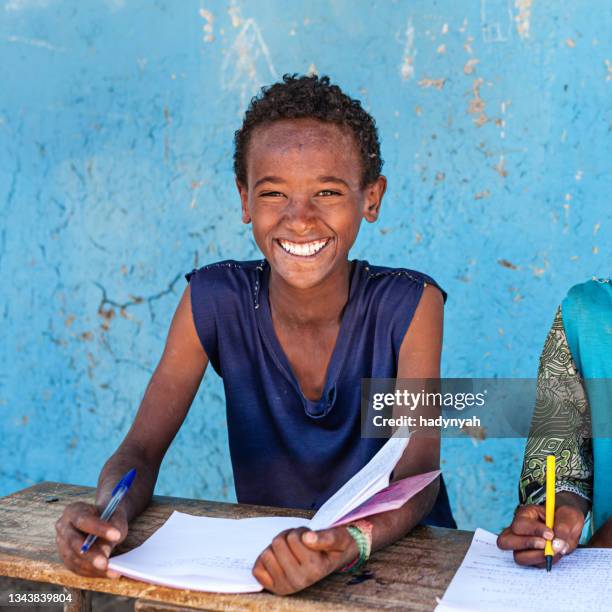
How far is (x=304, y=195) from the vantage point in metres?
1.92

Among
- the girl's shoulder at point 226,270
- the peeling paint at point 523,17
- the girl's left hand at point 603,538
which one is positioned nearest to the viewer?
the girl's left hand at point 603,538

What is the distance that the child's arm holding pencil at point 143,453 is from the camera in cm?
137

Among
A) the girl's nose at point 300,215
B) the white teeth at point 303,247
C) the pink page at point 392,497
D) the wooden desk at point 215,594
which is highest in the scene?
the girl's nose at point 300,215

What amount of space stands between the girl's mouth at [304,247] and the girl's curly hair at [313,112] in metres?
0.19

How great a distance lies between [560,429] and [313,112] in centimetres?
85

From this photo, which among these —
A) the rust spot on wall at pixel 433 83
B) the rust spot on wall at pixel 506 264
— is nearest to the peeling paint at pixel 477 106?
the rust spot on wall at pixel 433 83

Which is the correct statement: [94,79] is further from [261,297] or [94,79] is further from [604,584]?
[604,584]

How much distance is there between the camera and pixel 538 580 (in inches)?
51.8

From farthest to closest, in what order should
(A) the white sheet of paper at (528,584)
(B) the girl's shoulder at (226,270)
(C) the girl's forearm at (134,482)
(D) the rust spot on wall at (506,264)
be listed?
1. (D) the rust spot on wall at (506,264)
2. (B) the girl's shoulder at (226,270)
3. (C) the girl's forearm at (134,482)
4. (A) the white sheet of paper at (528,584)

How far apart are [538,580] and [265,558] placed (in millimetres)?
406

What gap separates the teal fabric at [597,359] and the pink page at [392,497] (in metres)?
0.37

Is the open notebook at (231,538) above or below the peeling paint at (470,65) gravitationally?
below

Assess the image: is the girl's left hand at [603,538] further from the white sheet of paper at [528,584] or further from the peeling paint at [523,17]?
the peeling paint at [523,17]

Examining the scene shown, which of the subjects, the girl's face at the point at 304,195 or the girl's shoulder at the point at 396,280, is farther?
the girl's shoulder at the point at 396,280
